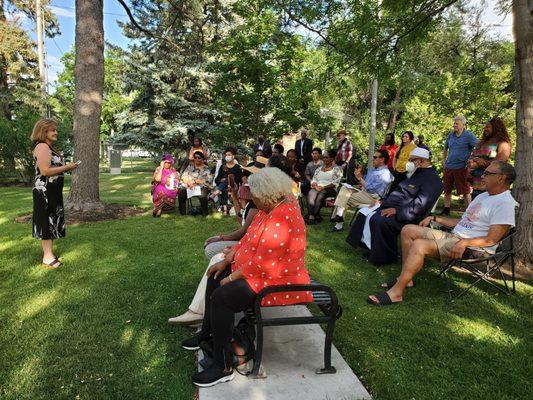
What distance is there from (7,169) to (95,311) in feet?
47.1

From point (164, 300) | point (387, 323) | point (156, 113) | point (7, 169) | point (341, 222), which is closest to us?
point (387, 323)

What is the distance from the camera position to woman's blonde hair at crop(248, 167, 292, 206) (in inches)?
100

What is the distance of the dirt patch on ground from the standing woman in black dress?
2559 mm

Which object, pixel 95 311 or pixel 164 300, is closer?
pixel 95 311

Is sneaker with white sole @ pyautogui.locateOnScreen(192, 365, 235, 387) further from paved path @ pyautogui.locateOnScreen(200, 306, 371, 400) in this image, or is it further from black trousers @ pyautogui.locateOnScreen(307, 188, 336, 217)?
black trousers @ pyautogui.locateOnScreen(307, 188, 336, 217)

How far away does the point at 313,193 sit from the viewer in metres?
7.20

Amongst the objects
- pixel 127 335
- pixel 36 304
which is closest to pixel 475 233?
pixel 127 335

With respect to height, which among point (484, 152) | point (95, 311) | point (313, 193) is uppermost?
point (484, 152)

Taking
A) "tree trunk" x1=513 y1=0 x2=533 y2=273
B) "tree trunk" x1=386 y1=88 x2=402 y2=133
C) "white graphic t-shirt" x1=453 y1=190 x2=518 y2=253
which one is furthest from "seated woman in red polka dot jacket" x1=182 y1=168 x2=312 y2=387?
"tree trunk" x1=386 y1=88 x2=402 y2=133

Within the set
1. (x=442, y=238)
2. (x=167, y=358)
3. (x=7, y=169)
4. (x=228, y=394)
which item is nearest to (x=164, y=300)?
(x=167, y=358)

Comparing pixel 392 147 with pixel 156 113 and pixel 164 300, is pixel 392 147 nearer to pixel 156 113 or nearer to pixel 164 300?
pixel 164 300

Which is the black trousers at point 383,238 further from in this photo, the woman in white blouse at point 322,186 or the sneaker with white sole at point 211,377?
the sneaker with white sole at point 211,377

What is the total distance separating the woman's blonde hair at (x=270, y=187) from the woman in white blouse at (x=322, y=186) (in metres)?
4.64

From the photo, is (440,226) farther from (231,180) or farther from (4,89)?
(4,89)
